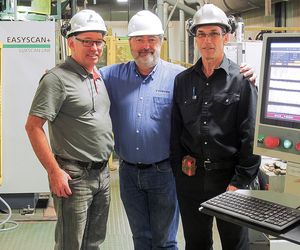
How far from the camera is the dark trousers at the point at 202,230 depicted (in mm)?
2275

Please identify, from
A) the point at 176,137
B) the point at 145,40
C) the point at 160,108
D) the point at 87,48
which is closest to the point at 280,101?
the point at 176,137

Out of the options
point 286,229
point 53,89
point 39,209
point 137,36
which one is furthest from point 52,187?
point 39,209

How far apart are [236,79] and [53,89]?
967 millimetres

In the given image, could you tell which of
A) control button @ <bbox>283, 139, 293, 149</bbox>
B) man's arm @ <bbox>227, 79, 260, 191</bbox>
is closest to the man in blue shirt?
man's arm @ <bbox>227, 79, 260, 191</bbox>

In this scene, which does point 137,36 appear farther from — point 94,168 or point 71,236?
point 71,236

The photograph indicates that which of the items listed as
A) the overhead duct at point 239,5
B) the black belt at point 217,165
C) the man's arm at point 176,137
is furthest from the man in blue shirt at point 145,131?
the overhead duct at point 239,5

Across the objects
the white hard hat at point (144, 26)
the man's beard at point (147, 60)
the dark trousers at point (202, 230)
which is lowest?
the dark trousers at point (202, 230)

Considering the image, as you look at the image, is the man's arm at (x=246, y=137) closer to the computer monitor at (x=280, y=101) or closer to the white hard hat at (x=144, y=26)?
the computer monitor at (x=280, y=101)

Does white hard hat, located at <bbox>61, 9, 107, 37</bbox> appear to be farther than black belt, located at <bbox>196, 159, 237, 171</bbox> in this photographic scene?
Yes

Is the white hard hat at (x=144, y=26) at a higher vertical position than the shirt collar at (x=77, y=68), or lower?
higher

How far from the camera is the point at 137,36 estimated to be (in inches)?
99.3

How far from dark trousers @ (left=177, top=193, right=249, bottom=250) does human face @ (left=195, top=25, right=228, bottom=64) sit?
79cm

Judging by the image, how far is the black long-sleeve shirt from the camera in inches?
85.0

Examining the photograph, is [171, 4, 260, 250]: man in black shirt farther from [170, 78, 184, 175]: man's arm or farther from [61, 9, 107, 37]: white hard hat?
[61, 9, 107, 37]: white hard hat
